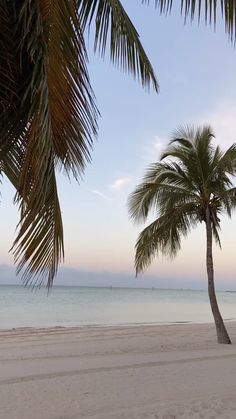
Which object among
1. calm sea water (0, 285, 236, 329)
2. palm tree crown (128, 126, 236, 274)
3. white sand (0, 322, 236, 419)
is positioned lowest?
white sand (0, 322, 236, 419)

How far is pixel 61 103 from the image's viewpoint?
324cm

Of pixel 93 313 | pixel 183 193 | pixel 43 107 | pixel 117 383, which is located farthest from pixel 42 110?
pixel 93 313

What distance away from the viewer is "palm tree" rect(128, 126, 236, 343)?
1320 cm

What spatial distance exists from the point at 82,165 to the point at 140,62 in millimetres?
1218

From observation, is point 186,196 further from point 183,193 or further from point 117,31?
point 117,31

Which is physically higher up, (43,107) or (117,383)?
(43,107)

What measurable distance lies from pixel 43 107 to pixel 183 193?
10.4 metres

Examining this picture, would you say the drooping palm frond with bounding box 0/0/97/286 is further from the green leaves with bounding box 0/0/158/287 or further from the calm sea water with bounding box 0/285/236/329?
the calm sea water with bounding box 0/285/236/329

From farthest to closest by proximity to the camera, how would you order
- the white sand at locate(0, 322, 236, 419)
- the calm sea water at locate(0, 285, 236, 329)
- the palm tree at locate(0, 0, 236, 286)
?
1. the calm sea water at locate(0, 285, 236, 329)
2. the white sand at locate(0, 322, 236, 419)
3. the palm tree at locate(0, 0, 236, 286)

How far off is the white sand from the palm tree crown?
3.03 metres

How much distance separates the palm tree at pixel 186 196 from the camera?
13195 mm

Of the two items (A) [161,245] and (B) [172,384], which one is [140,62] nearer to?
(B) [172,384]

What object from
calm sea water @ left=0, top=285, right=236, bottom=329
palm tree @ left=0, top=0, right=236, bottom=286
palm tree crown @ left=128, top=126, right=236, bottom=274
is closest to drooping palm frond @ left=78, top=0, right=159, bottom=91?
palm tree @ left=0, top=0, right=236, bottom=286

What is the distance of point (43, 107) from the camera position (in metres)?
3.14
